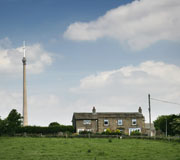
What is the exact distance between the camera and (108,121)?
73.2 m

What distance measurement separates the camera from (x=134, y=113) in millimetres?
75562

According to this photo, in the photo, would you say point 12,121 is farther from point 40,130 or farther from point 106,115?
point 106,115

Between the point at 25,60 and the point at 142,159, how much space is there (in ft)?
238

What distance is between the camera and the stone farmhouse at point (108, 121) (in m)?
72.4

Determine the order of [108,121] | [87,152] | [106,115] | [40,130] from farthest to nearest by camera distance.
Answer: [106,115] → [108,121] → [40,130] → [87,152]

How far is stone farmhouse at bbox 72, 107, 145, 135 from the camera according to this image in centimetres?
7244

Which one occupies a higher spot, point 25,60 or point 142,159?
point 25,60

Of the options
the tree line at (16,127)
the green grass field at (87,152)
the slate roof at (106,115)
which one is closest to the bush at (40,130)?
the tree line at (16,127)

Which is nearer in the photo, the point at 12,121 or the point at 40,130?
the point at 12,121

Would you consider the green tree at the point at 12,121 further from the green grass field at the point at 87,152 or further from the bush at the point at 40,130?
the green grass field at the point at 87,152

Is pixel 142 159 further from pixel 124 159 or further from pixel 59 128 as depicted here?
pixel 59 128

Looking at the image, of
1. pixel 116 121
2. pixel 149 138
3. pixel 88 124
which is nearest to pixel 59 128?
pixel 88 124

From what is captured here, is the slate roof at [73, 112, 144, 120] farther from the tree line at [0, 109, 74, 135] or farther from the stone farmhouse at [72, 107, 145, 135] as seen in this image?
the tree line at [0, 109, 74, 135]

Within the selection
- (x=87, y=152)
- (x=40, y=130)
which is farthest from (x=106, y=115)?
(x=87, y=152)
